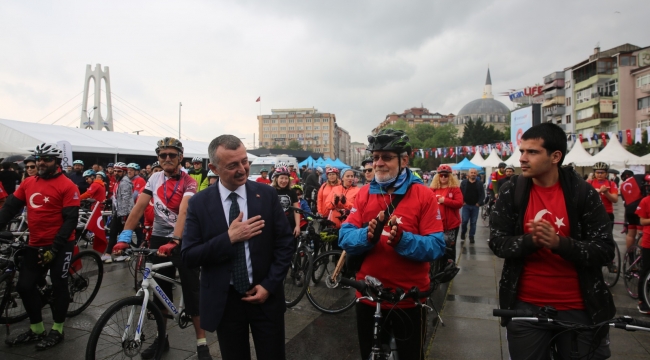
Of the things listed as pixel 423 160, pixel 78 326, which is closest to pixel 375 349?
pixel 78 326

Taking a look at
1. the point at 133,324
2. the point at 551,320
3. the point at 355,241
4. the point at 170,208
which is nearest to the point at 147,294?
the point at 133,324

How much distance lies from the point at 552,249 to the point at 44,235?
4720 mm

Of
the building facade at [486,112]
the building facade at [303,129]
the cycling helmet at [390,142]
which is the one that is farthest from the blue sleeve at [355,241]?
the building facade at [486,112]

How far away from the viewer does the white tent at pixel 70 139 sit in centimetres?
1717

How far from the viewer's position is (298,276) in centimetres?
604

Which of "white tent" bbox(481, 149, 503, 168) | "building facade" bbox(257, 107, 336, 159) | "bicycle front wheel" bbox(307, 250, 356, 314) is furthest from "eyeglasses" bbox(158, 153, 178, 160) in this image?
"building facade" bbox(257, 107, 336, 159)

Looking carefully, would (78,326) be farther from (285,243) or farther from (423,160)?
(423,160)

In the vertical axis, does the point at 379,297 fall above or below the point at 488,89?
below

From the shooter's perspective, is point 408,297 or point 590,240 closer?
point 590,240

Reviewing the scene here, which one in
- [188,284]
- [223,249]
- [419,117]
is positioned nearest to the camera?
[223,249]

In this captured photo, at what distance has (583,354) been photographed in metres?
2.22

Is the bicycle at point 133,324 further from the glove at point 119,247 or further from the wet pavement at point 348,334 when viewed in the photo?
the wet pavement at point 348,334

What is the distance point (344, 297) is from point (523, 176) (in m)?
4.01

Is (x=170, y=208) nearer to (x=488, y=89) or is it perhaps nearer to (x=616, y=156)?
(x=616, y=156)
